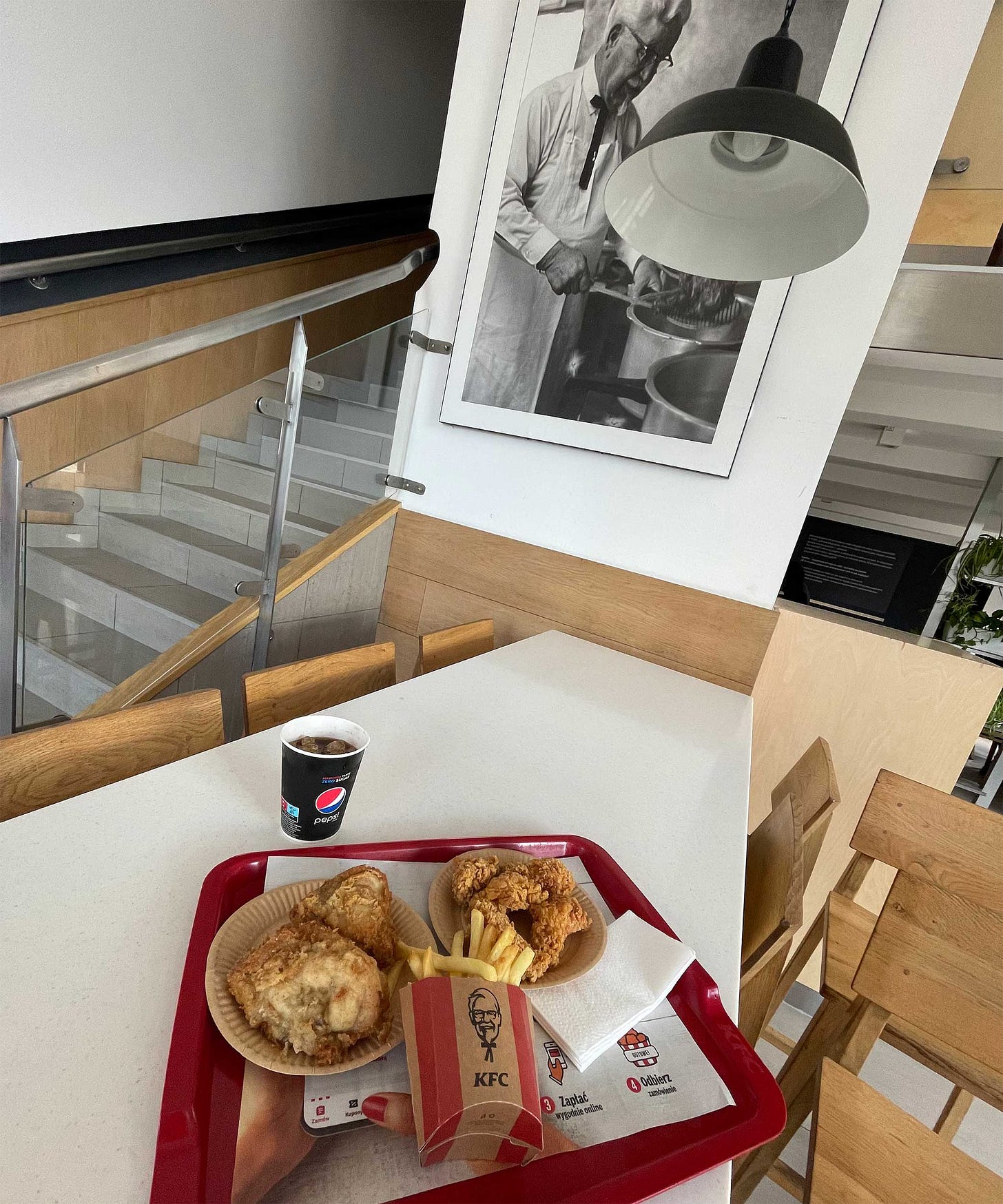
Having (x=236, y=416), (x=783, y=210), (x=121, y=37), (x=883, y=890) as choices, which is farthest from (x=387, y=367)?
(x=883, y=890)

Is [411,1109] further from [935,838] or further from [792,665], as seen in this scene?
[792,665]

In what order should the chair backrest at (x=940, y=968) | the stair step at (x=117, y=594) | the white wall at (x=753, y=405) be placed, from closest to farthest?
the chair backrest at (x=940, y=968) → the stair step at (x=117, y=594) → the white wall at (x=753, y=405)

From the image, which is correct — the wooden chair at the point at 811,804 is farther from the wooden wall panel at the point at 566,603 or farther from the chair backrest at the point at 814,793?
the wooden wall panel at the point at 566,603

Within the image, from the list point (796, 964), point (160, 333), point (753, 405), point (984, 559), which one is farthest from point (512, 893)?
point (160, 333)

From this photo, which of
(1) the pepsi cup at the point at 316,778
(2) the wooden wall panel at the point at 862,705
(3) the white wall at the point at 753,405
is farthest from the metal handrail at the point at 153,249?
(2) the wooden wall panel at the point at 862,705

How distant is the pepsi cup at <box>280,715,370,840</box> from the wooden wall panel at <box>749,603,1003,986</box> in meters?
1.55

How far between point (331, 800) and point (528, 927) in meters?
0.29

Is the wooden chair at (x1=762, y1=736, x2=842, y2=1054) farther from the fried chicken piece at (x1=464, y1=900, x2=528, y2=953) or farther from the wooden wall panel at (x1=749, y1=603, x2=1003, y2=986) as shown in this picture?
the wooden wall panel at (x1=749, y1=603, x2=1003, y2=986)

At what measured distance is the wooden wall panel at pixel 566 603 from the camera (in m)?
2.05

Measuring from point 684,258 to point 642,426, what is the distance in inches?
31.5

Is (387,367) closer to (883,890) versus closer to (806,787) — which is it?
(806,787)

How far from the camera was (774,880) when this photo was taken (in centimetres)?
108

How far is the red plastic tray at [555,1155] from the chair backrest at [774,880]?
0.34 m

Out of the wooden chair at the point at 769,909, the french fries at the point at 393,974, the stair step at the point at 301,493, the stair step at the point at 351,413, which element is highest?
the stair step at the point at 351,413
